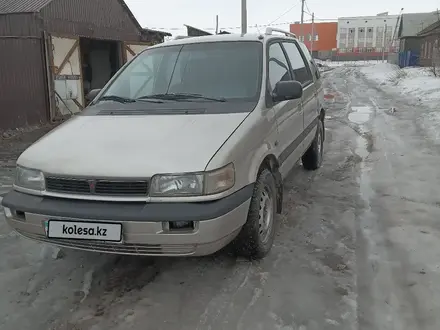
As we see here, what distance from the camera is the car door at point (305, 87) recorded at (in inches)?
200

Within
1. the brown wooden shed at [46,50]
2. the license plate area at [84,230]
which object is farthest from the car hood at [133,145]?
the brown wooden shed at [46,50]

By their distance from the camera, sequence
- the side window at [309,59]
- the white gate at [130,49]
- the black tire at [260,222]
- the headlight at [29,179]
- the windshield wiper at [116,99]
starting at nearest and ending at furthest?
the headlight at [29,179], the black tire at [260,222], the windshield wiper at [116,99], the side window at [309,59], the white gate at [130,49]

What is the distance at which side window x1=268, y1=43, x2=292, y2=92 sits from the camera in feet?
13.6

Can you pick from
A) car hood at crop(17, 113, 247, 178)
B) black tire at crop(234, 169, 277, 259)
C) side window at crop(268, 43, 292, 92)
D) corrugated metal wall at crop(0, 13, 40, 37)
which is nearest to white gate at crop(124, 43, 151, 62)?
corrugated metal wall at crop(0, 13, 40, 37)

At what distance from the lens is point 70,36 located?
12.5 metres

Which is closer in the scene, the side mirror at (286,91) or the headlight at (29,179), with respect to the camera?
the headlight at (29,179)

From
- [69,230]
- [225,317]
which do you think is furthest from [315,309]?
[69,230]

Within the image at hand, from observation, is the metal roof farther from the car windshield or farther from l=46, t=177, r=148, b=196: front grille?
l=46, t=177, r=148, b=196: front grille

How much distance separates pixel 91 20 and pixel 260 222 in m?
11.9

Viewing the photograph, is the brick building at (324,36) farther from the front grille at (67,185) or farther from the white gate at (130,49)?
the front grille at (67,185)

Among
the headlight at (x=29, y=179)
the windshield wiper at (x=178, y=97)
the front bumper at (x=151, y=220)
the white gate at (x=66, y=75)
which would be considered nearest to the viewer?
the front bumper at (x=151, y=220)

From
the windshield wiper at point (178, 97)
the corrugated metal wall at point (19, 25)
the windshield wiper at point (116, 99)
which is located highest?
the corrugated metal wall at point (19, 25)

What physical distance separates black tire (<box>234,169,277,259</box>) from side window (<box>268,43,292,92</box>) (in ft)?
2.95

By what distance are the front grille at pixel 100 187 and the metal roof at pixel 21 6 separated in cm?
Answer: 951
